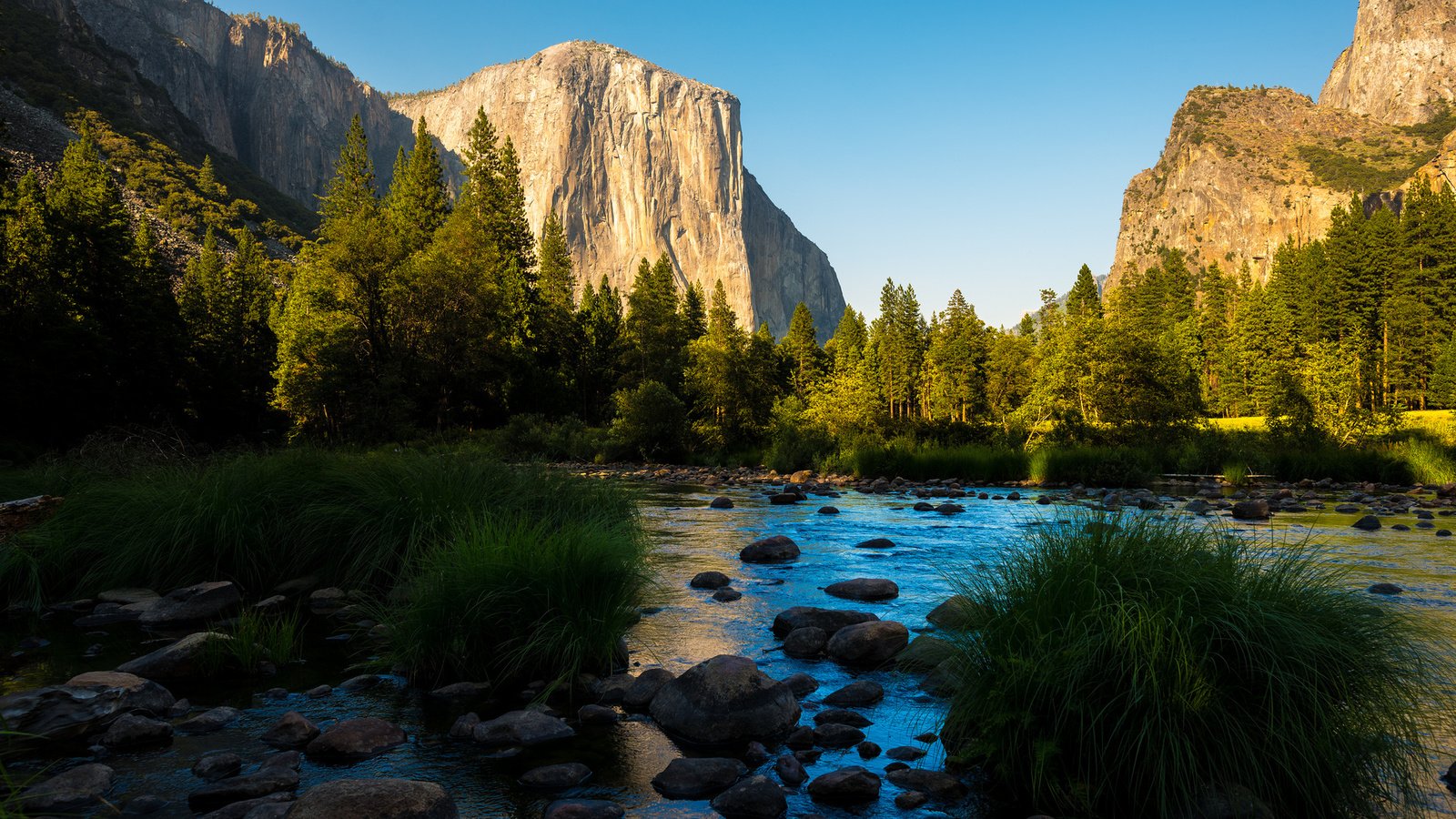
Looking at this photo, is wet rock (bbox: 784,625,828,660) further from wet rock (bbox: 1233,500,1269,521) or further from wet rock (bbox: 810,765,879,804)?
wet rock (bbox: 1233,500,1269,521)

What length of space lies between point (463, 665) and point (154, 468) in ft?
26.0

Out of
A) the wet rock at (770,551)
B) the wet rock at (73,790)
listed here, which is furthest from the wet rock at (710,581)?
the wet rock at (73,790)

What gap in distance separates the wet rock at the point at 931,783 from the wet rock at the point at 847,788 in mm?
166

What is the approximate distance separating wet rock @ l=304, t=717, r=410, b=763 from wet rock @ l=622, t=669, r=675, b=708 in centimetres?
144

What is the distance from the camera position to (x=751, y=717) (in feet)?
15.9

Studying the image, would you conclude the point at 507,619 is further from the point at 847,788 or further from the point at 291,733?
the point at 847,788

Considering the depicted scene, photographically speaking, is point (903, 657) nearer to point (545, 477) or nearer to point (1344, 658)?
point (1344, 658)

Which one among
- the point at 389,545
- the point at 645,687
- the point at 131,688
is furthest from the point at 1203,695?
the point at 389,545

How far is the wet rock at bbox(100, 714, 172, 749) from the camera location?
446 cm

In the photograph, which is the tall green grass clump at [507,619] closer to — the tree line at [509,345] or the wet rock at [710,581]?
the wet rock at [710,581]

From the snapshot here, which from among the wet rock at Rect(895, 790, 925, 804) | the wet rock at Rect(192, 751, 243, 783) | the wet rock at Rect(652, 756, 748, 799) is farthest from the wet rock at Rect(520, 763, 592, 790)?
the wet rock at Rect(895, 790, 925, 804)

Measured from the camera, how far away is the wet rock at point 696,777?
406 cm

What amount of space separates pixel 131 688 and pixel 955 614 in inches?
233

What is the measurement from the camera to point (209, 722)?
15.8 feet
